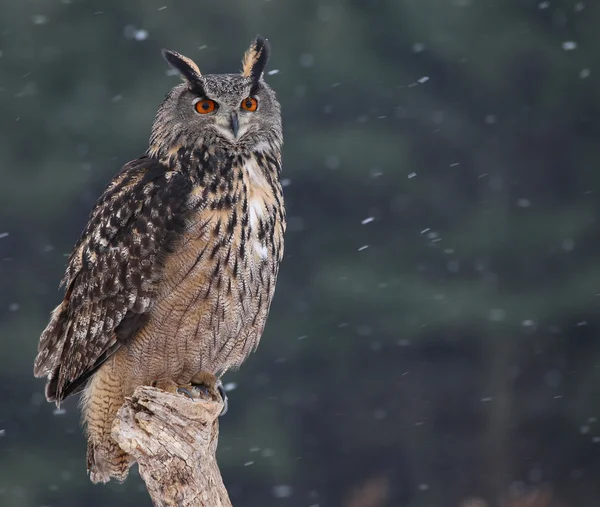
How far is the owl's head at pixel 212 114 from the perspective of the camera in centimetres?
256

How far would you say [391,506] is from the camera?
8250 mm

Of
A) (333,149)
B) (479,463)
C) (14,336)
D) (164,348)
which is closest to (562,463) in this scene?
(479,463)

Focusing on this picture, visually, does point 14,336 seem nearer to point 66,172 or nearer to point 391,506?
point 66,172

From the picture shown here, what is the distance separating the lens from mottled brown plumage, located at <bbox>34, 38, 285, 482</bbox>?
98.8 inches

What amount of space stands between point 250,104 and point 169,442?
894 mm

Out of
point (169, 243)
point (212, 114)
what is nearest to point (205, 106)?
point (212, 114)

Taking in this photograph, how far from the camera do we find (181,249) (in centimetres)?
250

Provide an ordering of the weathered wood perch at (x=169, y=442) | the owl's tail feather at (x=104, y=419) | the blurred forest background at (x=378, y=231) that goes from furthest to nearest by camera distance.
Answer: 1. the blurred forest background at (x=378, y=231)
2. the owl's tail feather at (x=104, y=419)
3. the weathered wood perch at (x=169, y=442)

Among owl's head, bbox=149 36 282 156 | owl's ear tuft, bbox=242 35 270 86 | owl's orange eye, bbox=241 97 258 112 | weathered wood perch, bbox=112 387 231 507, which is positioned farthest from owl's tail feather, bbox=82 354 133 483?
owl's ear tuft, bbox=242 35 270 86

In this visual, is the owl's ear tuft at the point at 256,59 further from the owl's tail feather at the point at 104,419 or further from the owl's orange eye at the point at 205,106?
the owl's tail feather at the point at 104,419

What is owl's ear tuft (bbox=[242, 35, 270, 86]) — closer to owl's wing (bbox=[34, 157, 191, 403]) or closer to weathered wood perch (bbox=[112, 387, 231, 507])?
owl's wing (bbox=[34, 157, 191, 403])

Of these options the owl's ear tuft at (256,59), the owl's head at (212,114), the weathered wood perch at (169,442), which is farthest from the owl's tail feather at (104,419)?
the owl's ear tuft at (256,59)

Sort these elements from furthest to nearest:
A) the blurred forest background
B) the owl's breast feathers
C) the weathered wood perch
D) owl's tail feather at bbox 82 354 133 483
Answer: the blurred forest background, owl's tail feather at bbox 82 354 133 483, the owl's breast feathers, the weathered wood perch

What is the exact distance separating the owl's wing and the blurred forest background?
466 cm
